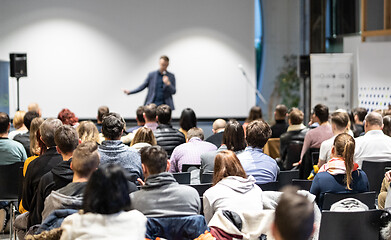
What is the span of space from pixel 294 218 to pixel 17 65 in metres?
10.7

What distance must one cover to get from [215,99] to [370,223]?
10357 mm

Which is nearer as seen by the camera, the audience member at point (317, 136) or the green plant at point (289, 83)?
the audience member at point (317, 136)

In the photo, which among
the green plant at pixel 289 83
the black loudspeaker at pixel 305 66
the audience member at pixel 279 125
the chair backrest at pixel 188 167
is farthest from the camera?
the green plant at pixel 289 83

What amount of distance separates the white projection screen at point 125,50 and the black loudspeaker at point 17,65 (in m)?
1.59

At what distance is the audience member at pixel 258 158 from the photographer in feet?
15.7

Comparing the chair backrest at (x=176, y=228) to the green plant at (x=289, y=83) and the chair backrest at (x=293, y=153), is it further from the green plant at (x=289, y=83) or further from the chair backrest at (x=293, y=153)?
the green plant at (x=289, y=83)

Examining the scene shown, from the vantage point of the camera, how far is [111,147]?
193 inches

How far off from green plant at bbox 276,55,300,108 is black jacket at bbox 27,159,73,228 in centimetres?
1030

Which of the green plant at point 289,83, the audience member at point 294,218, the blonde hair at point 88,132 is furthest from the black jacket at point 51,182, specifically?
the green plant at point 289,83

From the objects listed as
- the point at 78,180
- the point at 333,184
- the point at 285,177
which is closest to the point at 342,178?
the point at 333,184

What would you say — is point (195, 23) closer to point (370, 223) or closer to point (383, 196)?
point (383, 196)

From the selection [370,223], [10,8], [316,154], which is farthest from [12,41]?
[370,223]

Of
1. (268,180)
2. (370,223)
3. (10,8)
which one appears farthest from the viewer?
(10,8)

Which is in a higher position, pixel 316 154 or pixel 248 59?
pixel 248 59
